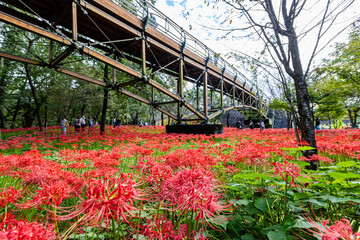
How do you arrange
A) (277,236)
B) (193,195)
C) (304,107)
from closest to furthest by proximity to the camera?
(193,195) → (277,236) → (304,107)

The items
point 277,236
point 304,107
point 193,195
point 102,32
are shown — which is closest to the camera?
point 193,195

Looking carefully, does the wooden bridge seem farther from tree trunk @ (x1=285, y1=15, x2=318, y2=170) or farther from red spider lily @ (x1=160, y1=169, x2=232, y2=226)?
red spider lily @ (x1=160, y1=169, x2=232, y2=226)

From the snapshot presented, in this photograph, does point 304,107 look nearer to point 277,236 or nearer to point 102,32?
point 277,236

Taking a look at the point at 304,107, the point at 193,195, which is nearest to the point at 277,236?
the point at 193,195

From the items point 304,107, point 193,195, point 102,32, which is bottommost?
point 193,195

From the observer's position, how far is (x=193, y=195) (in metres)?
0.97

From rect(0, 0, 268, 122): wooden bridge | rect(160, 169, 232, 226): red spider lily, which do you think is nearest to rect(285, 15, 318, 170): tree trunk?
rect(0, 0, 268, 122): wooden bridge

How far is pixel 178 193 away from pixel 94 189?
1.82 ft

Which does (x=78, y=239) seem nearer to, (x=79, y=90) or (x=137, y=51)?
(x=137, y=51)

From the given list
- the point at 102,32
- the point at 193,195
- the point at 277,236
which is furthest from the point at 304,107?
the point at 102,32

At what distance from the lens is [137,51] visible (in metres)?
11.3

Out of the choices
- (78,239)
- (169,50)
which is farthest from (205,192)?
(169,50)

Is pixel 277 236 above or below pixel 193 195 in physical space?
below

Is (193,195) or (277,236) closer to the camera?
(193,195)
